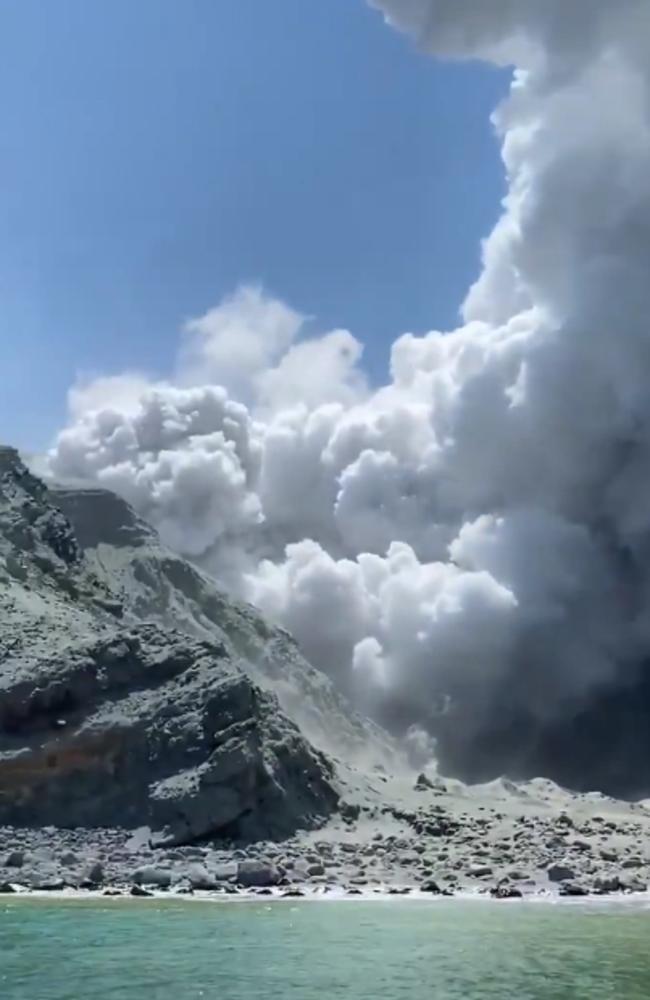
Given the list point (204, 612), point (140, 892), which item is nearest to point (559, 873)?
point (140, 892)

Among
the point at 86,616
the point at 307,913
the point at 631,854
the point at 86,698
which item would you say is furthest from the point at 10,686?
the point at 631,854

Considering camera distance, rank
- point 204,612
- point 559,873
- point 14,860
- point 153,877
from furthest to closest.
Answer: point 204,612, point 14,860, point 559,873, point 153,877

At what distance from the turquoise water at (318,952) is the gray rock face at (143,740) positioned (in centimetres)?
2678

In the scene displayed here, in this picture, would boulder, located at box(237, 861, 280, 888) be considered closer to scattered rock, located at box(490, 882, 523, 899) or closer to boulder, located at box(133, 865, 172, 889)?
boulder, located at box(133, 865, 172, 889)

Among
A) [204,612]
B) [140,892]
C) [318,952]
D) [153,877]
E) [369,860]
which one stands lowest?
[318,952]

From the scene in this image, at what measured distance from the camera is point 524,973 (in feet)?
141

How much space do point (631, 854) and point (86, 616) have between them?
55.5 metres

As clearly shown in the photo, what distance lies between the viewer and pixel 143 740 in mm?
99188

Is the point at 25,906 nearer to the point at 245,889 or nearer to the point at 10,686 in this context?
the point at 245,889

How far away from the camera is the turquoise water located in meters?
39.6

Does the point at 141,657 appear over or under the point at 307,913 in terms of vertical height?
over

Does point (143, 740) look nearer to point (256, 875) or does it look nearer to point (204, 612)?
point (256, 875)

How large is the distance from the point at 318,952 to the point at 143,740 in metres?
52.8

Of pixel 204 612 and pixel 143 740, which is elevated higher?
pixel 204 612
